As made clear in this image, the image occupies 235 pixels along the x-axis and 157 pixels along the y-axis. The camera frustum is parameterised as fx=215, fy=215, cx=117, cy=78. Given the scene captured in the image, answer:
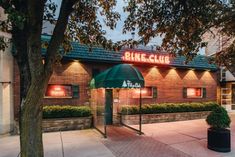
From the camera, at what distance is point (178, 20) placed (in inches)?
271

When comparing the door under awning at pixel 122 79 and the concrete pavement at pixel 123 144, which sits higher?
the door under awning at pixel 122 79

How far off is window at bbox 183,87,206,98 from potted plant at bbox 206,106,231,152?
8003 millimetres

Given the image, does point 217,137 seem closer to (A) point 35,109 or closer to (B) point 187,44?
(B) point 187,44

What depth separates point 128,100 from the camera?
44.4ft

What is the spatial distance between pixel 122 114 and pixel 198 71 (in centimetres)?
737

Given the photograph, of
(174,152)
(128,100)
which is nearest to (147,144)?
(174,152)

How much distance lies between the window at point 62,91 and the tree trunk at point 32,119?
7234 mm

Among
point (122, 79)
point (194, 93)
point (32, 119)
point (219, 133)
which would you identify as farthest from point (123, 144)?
point (194, 93)

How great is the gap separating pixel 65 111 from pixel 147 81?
582 centimetres

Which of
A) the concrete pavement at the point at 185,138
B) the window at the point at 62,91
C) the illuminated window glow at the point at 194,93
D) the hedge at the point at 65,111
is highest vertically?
the window at the point at 62,91

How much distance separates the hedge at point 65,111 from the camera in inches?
415

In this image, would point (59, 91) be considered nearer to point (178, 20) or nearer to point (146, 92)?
point (146, 92)

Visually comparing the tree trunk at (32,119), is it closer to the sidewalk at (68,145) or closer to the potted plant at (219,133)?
the sidewalk at (68,145)

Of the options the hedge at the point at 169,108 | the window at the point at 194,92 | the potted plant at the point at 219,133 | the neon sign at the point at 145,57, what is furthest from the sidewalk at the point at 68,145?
the window at the point at 194,92
